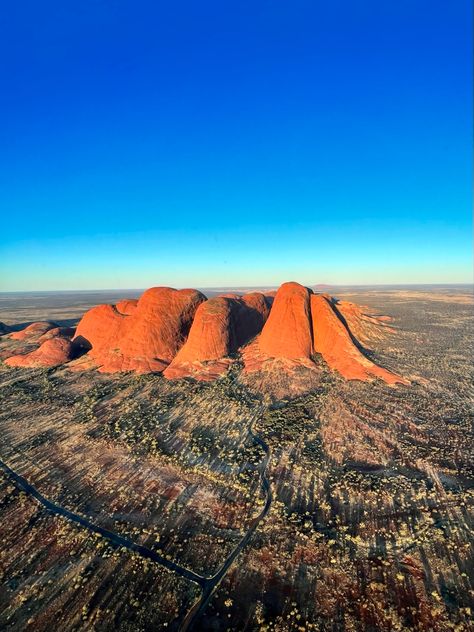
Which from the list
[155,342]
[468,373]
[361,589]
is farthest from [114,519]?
[468,373]

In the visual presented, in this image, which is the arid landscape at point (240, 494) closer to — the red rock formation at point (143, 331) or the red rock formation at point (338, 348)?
the red rock formation at point (338, 348)

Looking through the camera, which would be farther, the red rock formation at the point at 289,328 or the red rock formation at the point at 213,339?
the red rock formation at the point at 289,328

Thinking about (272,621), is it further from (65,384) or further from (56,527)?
(65,384)

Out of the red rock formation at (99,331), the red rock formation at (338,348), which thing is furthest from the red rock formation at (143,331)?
the red rock formation at (338,348)

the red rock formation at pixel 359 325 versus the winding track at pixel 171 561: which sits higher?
the red rock formation at pixel 359 325

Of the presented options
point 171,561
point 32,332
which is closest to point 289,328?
point 171,561

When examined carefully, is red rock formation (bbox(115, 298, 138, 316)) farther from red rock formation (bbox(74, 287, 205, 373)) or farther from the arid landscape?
the arid landscape

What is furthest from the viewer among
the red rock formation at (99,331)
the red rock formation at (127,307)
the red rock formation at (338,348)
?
the red rock formation at (127,307)
